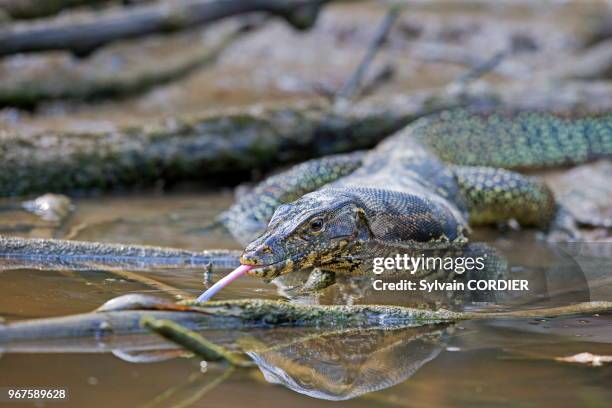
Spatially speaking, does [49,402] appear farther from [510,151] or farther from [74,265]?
[510,151]

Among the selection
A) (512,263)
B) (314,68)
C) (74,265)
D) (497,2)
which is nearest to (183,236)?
(74,265)

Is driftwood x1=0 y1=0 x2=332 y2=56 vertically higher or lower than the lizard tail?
higher

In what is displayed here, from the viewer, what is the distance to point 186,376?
10.5 ft

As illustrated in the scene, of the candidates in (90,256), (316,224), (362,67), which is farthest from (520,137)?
(90,256)

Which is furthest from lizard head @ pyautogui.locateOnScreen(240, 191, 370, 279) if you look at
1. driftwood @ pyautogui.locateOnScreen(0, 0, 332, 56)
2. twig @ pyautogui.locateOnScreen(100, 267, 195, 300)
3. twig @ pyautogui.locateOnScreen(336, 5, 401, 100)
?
driftwood @ pyautogui.locateOnScreen(0, 0, 332, 56)

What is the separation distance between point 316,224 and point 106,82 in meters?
6.54

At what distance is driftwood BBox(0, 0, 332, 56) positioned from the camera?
850cm

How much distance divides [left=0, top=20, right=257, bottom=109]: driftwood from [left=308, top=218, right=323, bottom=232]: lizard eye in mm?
5784

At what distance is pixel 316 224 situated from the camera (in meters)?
4.50

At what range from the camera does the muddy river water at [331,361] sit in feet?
10.0

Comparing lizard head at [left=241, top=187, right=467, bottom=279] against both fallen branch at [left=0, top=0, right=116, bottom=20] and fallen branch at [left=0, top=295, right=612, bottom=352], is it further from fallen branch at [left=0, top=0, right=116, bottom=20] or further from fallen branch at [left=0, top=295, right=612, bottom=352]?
fallen branch at [left=0, top=0, right=116, bottom=20]

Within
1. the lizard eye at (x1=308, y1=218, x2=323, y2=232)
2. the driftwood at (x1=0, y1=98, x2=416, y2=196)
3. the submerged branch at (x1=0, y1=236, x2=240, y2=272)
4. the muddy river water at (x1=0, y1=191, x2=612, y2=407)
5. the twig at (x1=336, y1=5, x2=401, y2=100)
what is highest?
the twig at (x1=336, y1=5, x2=401, y2=100)

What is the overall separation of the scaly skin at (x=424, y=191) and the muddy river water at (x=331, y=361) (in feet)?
0.87

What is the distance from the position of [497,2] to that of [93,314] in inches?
475
